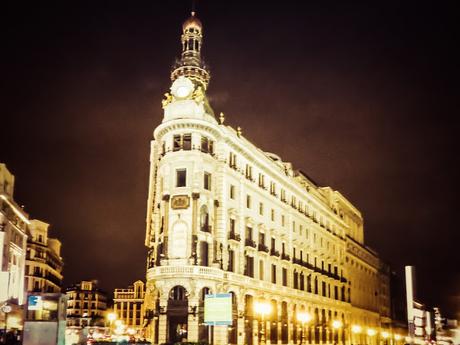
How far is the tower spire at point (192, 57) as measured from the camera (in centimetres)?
7231

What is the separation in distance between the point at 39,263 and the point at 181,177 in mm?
76274

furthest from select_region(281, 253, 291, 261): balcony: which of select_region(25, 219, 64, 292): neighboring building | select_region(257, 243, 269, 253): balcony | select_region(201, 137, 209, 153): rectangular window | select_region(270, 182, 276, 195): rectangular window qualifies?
select_region(25, 219, 64, 292): neighboring building

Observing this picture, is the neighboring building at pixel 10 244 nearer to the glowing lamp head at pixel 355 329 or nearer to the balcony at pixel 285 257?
the balcony at pixel 285 257

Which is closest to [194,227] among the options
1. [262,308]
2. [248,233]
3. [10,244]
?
[248,233]

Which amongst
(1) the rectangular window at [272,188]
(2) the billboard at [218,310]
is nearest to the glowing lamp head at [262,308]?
(2) the billboard at [218,310]

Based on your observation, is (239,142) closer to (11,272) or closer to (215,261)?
(215,261)

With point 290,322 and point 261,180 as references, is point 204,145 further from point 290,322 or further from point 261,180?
point 290,322

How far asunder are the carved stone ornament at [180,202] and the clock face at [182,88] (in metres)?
11.1

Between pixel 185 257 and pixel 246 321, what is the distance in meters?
Result: 11.4

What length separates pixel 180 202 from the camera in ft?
192

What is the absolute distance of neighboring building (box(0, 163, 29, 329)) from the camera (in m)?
80.9

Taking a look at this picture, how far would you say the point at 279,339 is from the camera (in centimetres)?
6938

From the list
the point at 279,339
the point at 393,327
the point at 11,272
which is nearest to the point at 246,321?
the point at 279,339

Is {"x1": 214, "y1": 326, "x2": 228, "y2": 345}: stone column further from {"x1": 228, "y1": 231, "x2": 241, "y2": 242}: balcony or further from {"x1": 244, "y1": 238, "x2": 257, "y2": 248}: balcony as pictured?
{"x1": 244, "y1": 238, "x2": 257, "y2": 248}: balcony
